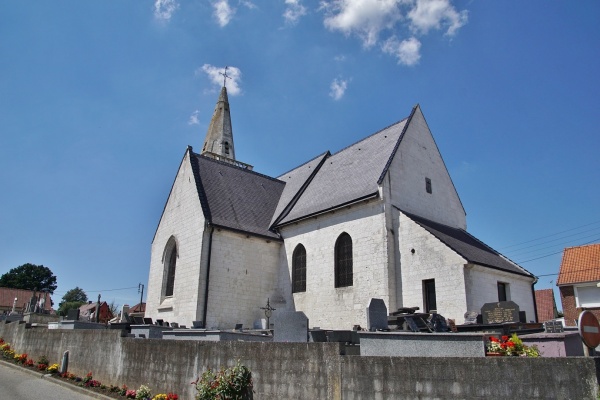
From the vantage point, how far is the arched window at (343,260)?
19.5 metres

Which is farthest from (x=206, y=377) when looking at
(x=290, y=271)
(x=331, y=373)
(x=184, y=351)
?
(x=290, y=271)

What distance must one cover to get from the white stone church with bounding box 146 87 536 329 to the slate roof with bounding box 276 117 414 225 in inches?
3.2

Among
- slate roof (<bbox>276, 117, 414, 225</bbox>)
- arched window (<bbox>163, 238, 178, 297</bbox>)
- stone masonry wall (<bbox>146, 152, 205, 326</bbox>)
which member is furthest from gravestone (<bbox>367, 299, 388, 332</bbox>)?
arched window (<bbox>163, 238, 178, 297</bbox>)

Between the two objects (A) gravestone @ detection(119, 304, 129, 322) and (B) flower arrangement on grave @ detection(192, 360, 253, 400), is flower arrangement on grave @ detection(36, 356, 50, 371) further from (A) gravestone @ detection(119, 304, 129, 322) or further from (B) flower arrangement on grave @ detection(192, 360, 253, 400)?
(B) flower arrangement on grave @ detection(192, 360, 253, 400)

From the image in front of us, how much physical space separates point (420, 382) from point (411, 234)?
11.5 metres

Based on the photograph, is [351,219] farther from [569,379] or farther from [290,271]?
[569,379]

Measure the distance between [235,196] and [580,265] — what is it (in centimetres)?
2408

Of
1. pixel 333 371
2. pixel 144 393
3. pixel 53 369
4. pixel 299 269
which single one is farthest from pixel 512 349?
pixel 299 269

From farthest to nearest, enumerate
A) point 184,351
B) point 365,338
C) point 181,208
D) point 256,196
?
point 256,196, point 181,208, point 184,351, point 365,338

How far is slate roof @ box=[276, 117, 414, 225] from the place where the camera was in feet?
66.4

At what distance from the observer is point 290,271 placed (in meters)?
22.4

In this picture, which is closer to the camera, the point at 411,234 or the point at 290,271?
the point at 411,234

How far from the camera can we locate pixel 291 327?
9641mm

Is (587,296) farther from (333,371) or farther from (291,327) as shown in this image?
(333,371)
